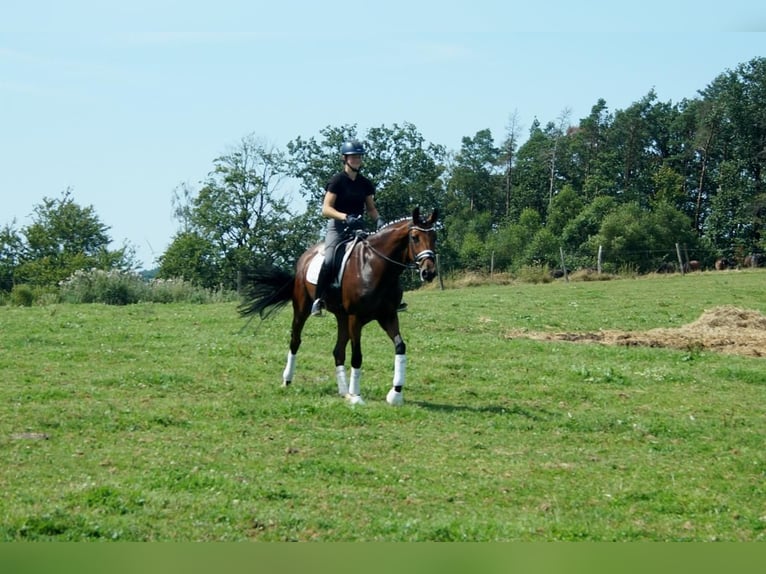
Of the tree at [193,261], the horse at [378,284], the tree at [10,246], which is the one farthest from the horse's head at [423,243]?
the tree at [10,246]

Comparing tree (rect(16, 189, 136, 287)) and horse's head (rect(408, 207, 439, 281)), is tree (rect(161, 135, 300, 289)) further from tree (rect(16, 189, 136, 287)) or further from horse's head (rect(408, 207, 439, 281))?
horse's head (rect(408, 207, 439, 281))

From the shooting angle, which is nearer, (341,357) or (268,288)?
(341,357)

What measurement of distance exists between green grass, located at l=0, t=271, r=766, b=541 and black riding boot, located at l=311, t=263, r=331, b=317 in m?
1.34

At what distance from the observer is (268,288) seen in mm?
16078

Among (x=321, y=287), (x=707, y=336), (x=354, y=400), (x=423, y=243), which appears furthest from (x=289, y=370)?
(x=707, y=336)

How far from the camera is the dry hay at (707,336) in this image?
68.6 ft

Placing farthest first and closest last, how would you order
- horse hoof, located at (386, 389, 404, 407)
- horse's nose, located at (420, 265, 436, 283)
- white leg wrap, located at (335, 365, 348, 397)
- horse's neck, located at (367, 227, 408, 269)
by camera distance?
white leg wrap, located at (335, 365, 348, 397), horse's neck, located at (367, 227, 408, 269), horse hoof, located at (386, 389, 404, 407), horse's nose, located at (420, 265, 436, 283)

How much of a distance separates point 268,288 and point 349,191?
3.11 meters

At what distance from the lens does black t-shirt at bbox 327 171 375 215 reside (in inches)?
542

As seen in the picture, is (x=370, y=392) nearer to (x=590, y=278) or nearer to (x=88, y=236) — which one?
(x=590, y=278)

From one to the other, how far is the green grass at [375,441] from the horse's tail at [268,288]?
3.88 feet

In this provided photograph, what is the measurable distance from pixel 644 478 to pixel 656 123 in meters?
95.0

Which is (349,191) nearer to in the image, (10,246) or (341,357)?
(341,357)

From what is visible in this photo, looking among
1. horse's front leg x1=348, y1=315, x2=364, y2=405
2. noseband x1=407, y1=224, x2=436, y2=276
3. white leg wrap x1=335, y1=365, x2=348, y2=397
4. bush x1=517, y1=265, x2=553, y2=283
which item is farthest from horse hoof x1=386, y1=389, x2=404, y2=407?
bush x1=517, y1=265, x2=553, y2=283
